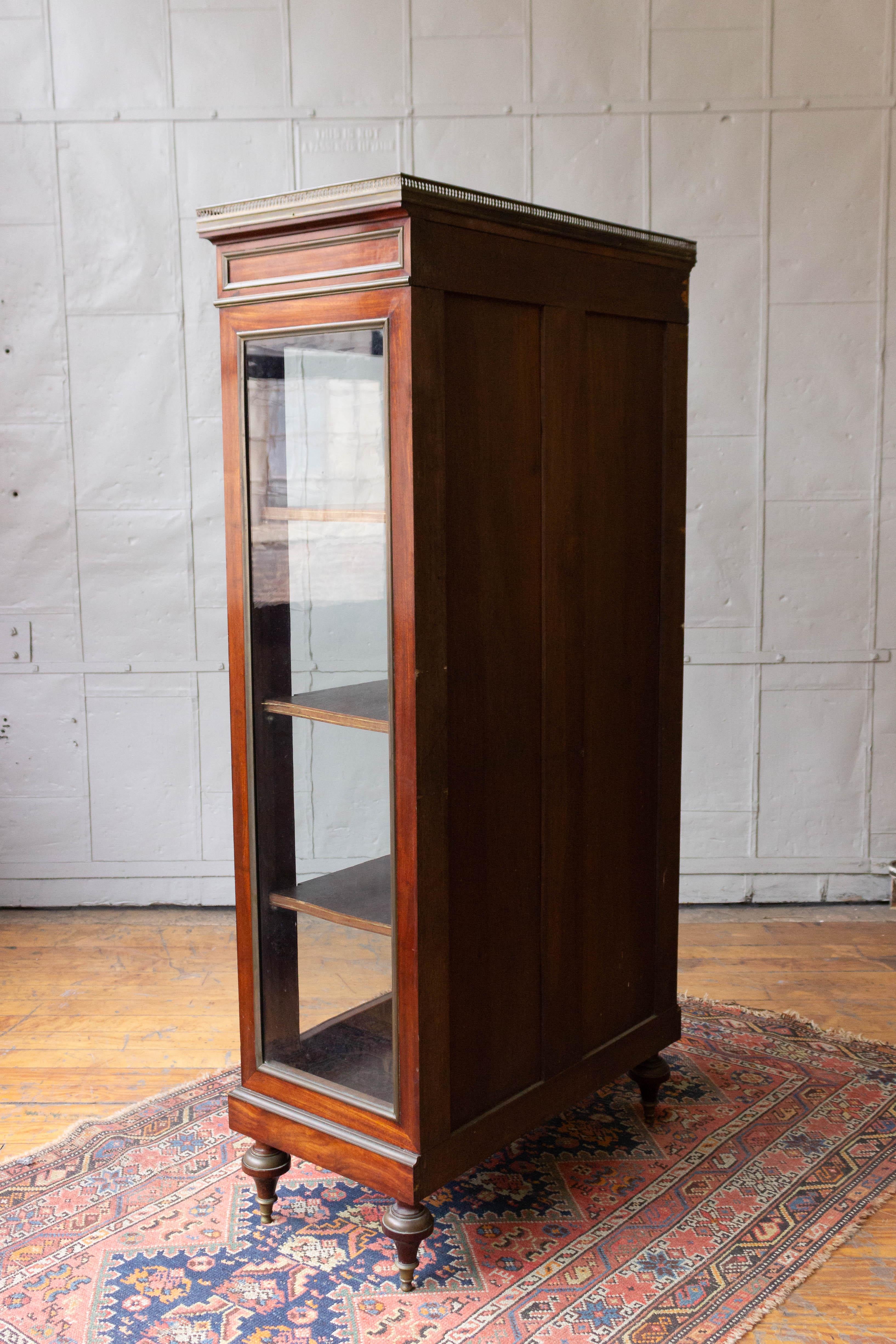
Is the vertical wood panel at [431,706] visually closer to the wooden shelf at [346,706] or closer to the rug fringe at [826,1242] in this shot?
the wooden shelf at [346,706]

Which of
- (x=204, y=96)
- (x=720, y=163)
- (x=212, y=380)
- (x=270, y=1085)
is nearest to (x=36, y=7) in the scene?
(x=204, y=96)

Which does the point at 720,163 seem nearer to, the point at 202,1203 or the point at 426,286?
the point at 426,286

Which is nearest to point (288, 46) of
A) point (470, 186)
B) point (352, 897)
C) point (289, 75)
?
point (289, 75)

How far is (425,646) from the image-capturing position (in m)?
2.14

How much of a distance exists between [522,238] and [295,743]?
1.06 m

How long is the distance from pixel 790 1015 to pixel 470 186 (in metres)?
3.01

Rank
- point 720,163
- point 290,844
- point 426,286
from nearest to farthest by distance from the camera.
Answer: point 426,286
point 290,844
point 720,163

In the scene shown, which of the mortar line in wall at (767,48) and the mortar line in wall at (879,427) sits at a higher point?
the mortar line in wall at (767,48)

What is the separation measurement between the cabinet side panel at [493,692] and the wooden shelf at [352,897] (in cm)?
12

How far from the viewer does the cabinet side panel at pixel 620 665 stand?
2527mm

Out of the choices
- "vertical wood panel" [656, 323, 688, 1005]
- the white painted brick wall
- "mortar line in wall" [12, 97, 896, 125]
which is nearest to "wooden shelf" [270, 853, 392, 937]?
"vertical wood panel" [656, 323, 688, 1005]

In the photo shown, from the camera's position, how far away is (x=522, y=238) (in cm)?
224

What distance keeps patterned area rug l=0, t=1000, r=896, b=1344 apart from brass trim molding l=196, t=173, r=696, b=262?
2.01 metres

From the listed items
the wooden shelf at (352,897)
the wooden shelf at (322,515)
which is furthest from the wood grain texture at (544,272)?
the wooden shelf at (352,897)
